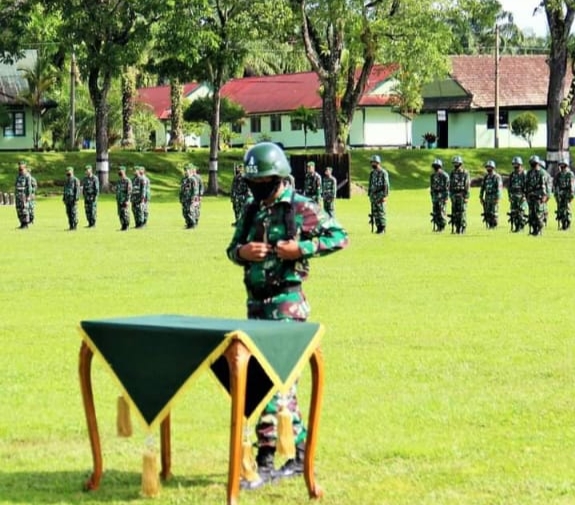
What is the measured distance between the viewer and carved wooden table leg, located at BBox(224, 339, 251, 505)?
727 centimetres

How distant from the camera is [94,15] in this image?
57.1 metres

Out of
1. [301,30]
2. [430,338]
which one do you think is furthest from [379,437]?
[301,30]

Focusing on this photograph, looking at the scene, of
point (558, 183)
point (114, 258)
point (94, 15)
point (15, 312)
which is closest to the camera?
point (15, 312)

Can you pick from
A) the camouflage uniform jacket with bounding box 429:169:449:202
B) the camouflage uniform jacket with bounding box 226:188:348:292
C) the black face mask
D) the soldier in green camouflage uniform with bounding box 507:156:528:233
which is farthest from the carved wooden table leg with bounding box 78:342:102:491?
the camouflage uniform jacket with bounding box 429:169:449:202

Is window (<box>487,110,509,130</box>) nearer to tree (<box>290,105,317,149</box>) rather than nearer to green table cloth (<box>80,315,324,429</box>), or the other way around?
tree (<box>290,105,317,149</box>)

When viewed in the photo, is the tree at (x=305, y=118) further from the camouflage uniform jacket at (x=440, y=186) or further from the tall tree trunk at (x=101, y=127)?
the camouflage uniform jacket at (x=440, y=186)

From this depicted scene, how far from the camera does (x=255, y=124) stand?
91.8m

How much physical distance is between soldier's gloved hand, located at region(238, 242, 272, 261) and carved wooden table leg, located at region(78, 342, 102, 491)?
1.01 meters

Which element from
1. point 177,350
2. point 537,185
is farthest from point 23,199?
point 177,350

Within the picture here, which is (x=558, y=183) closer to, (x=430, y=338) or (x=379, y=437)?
(x=430, y=338)

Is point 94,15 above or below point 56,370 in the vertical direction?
above

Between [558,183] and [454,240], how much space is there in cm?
441

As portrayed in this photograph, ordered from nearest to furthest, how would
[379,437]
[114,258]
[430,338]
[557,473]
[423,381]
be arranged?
[557,473]
[379,437]
[423,381]
[430,338]
[114,258]

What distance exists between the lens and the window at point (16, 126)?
80.1 m
